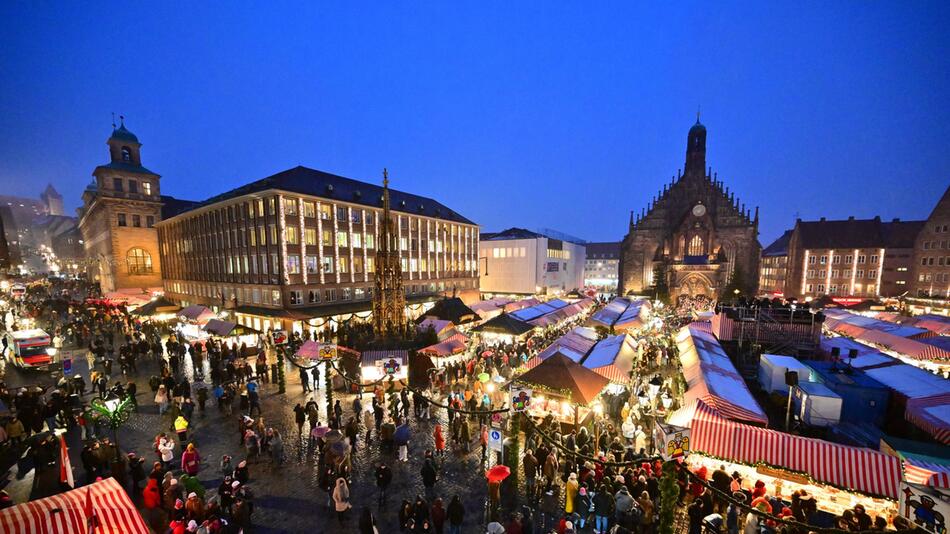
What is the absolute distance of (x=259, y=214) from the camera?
30391 mm

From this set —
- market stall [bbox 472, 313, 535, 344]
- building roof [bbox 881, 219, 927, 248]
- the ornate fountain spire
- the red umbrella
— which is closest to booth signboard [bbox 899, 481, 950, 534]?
the red umbrella

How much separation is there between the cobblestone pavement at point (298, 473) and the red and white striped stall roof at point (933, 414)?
13466 mm

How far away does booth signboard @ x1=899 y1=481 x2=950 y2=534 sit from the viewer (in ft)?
22.5

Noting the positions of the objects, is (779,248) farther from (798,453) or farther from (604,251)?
(798,453)

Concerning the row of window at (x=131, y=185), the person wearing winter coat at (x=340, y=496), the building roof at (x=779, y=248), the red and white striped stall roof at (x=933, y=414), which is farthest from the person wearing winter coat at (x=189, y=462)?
the building roof at (x=779, y=248)

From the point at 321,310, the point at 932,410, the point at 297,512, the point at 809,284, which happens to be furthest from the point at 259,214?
the point at 809,284

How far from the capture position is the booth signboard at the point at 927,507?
6848 mm

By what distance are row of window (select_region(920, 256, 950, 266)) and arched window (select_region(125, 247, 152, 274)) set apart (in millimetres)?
106156

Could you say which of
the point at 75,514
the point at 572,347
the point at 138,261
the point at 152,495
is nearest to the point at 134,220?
the point at 138,261

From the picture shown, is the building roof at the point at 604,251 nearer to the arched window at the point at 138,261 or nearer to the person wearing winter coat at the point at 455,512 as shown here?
the arched window at the point at 138,261

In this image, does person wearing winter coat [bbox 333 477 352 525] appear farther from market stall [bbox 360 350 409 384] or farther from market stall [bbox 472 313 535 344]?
market stall [bbox 472 313 535 344]

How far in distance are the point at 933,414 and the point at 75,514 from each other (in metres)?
21.4

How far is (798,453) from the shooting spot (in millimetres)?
8781

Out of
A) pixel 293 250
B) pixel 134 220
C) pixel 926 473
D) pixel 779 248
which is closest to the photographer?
pixel 926 473
